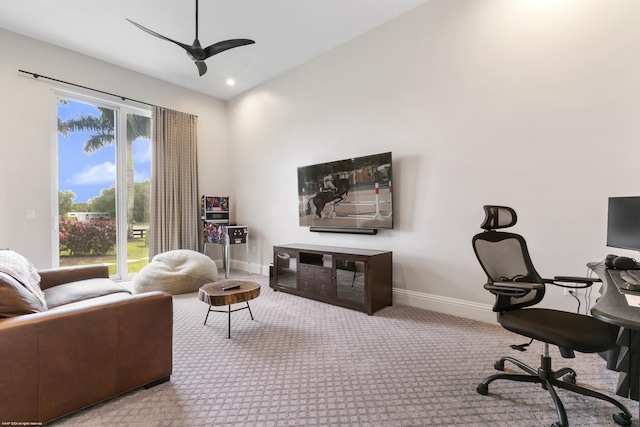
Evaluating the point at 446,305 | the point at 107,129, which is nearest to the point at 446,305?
the point at 446,305

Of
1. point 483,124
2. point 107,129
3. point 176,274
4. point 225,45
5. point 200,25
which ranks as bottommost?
point 176,274

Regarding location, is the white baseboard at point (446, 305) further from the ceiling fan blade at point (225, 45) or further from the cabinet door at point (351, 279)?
the ceiling fan blade at point (225, 45)

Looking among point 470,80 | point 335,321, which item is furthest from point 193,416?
point 470,80

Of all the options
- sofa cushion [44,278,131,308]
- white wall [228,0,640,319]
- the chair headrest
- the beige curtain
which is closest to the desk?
the chair headrest

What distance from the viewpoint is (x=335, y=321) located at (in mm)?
2934

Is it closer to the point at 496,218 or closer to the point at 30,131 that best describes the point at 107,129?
the point at 30,131

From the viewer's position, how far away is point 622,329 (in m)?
1.42

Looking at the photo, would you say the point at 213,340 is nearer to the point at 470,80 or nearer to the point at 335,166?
the point at 335,166

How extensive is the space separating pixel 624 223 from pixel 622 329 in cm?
91

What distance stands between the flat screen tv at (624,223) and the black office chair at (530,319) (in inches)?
17.3

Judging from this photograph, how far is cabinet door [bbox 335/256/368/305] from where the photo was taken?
315 centimetres

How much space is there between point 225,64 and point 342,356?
443cm

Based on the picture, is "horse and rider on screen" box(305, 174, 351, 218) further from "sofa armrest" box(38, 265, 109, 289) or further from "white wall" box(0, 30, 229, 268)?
"white wall" box(0, 30, 229, 268)

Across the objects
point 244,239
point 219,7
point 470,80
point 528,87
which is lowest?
point 244,239
